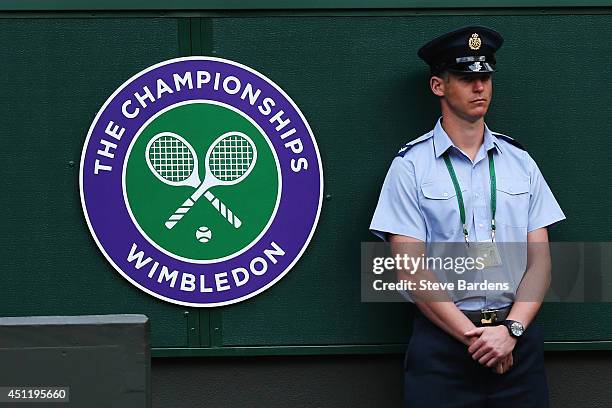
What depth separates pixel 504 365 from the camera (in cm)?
429

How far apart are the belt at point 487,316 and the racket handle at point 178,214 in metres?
1.21

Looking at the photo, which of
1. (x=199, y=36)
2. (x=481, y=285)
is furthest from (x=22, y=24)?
(x=481, y=285)

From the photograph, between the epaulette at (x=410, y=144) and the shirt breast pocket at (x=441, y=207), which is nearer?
the shirt breast pocket at (x=441, y=207)

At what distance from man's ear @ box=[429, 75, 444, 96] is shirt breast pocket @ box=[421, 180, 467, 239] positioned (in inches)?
14.8

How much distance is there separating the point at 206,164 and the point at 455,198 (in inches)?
41.5

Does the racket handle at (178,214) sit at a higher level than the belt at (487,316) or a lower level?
higher

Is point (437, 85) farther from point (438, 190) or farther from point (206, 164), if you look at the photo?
point (206, 164)

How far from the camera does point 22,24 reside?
478cm

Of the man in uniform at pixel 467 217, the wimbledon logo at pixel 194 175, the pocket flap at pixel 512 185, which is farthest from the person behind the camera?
the wimbledon logo at pixel 194 175

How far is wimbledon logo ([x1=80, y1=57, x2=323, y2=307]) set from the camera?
4.76m

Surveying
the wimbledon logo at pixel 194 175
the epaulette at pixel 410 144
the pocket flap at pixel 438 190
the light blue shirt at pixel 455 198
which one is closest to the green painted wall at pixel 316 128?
the wimbledon logo at pixel 194 175

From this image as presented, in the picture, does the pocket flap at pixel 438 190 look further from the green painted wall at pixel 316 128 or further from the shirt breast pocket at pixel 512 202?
the green painted wall at pixel 316 128

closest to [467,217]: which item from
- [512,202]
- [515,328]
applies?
[512,202]

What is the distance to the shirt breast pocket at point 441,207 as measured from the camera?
4.40 metres
